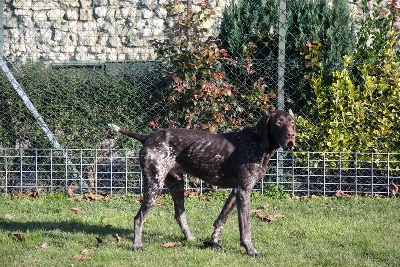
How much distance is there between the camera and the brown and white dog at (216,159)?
6.54m

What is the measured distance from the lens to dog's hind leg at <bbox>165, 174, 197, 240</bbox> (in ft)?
22.8

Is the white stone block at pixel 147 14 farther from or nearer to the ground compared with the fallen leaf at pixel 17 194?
farther from the ground

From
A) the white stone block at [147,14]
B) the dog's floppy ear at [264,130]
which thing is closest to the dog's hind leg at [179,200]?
the dog's floppy ear at [264,130]

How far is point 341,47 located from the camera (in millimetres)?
9070

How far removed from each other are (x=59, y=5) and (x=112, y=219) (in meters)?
5.09

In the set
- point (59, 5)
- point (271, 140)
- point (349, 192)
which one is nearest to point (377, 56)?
point (349, 192)

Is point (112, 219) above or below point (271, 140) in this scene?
below

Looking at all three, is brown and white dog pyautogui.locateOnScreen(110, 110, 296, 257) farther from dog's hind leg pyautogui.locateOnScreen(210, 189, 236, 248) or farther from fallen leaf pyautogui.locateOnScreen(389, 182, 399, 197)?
fallen leaf pyautogui.locateOnScreen(389, 182, 399, 197)

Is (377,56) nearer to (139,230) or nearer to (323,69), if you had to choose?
(323,69)

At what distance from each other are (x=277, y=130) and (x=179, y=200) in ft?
4.28

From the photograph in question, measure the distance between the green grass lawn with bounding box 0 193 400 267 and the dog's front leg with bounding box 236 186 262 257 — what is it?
10cm

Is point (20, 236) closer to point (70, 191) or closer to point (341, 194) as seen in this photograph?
point (70, 191)

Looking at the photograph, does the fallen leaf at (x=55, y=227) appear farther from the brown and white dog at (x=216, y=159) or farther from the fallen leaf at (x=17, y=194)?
the fallen leaf at (x=17, y=194)

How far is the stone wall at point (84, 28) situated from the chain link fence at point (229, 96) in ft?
3.36
